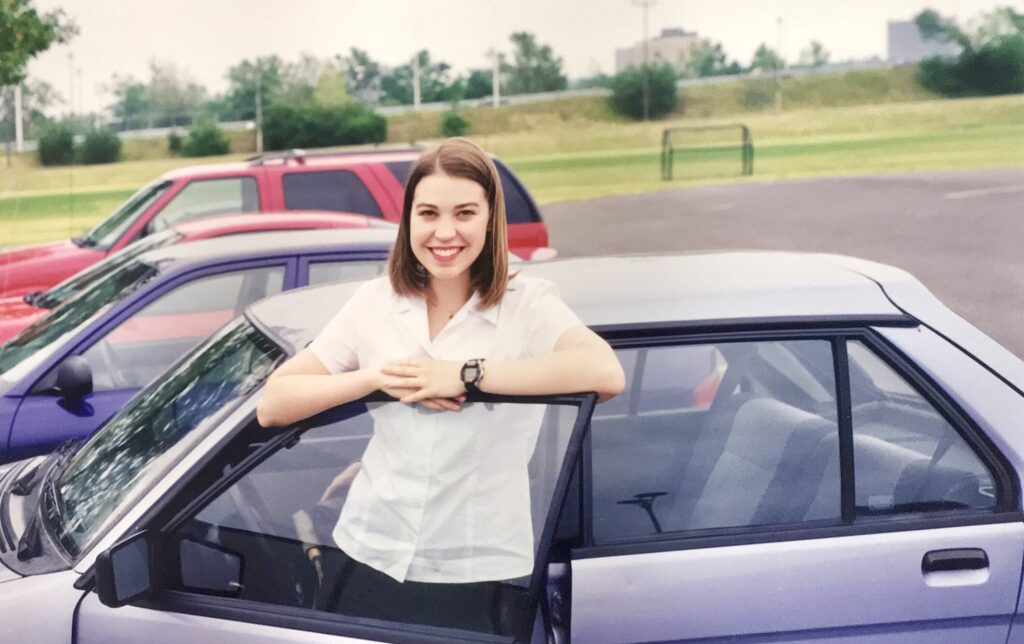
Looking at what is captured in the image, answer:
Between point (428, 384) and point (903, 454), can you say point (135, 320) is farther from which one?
point (903, 454)

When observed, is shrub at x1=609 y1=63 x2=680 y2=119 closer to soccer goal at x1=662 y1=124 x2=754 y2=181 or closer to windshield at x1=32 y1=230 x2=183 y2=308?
soccer goal at x1=662 y1=124 x2=754 y2=181

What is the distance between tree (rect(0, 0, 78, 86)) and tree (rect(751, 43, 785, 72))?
9.63 feet

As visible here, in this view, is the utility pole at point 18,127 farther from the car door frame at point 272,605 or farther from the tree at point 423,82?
the car door frame at point 272,605

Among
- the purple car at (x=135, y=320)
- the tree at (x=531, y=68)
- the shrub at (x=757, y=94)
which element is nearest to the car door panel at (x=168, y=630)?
the purple car at (x=135, y=320)

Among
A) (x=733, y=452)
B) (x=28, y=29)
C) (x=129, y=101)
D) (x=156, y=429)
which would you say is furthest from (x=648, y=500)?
(x=28, y=29)

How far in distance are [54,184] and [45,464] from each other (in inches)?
128

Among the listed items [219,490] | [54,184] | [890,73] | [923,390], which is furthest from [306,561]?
[54,184]

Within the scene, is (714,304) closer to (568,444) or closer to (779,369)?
(779,369)

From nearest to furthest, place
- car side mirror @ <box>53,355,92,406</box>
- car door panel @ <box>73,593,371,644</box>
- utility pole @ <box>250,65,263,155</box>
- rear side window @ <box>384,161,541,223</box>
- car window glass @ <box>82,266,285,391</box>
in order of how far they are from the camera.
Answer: car door panel @ <box>73,593,371,644</box> → car side mirror @ <box>53,355,92,406</box> → car window glass @ <box>82,266,285,391</box> → utility pole @ <box>250,65,263,155</box> → rear side window @ <box>384,161,541,223</box>

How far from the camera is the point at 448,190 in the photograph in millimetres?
1891

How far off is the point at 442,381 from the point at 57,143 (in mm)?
4053

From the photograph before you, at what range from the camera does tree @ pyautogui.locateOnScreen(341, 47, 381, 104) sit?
4559mm

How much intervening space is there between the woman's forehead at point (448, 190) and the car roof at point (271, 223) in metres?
3.18

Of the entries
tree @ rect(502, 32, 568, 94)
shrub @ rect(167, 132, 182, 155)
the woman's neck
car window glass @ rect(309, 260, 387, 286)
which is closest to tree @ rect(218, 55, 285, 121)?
shrub @ rect(167, 132, 182, 155)
